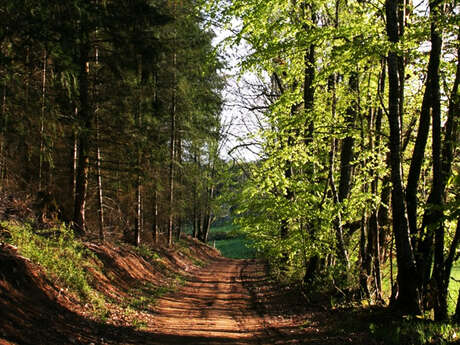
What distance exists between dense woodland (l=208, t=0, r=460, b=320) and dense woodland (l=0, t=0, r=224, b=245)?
2.59m

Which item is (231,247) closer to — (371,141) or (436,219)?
(371,141)

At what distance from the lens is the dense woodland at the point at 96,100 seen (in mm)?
8078

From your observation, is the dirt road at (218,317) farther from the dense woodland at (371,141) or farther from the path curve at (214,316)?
the dense woodland at (371,141)

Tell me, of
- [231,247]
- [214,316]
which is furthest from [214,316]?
[231,247]

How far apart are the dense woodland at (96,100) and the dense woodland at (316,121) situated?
2.9 inches

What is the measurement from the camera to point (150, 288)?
12680mm

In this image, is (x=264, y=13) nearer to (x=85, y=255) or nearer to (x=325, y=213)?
(x=325, y=213)

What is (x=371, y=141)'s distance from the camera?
29.8 feet

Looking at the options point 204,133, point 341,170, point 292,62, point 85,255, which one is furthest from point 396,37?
point 204,133

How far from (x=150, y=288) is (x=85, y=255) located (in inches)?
110

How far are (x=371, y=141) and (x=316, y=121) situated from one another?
1475 mm

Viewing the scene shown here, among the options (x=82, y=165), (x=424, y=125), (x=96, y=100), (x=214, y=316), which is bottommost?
(x=214, y=316)

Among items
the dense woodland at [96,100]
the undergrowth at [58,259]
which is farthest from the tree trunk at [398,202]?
the undergrowth at [58,259]

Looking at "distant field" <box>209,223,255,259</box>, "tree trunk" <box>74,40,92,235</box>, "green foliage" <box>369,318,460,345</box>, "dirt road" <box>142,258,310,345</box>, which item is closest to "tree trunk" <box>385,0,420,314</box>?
"green foliage" <box>369,318,460,345</box>
